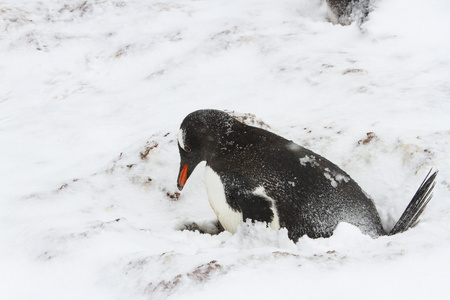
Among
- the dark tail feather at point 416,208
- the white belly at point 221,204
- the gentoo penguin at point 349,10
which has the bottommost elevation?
the white belly at point 221,204

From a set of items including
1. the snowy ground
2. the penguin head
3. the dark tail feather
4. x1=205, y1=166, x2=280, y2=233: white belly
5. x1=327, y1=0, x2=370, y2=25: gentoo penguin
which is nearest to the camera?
the snowy ground

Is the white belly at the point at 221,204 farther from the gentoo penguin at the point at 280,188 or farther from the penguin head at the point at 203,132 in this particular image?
the penguin head at the point at 203,132

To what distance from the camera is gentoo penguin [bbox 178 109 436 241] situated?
2082 mm

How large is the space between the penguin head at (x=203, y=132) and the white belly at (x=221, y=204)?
5.3 inches

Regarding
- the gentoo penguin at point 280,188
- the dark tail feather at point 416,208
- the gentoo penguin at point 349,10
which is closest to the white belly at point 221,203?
the gentoo penguin at point 280,188

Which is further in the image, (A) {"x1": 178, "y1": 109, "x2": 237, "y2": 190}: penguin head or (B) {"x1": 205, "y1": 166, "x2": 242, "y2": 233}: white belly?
(A) {"x1": 178, "y1": 109, "x2": 237, "y2": 190}: penguin head

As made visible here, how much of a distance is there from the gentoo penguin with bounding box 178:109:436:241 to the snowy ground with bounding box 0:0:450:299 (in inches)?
4.0

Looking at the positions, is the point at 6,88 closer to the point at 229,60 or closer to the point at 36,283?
the point at 229,60

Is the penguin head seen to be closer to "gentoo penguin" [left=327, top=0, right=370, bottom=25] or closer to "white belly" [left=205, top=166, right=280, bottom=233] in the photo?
"white belly" [left=205, top=166, right=280, bottom=233]

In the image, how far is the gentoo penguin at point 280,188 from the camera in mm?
2082

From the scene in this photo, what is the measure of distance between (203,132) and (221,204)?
0.44 meters

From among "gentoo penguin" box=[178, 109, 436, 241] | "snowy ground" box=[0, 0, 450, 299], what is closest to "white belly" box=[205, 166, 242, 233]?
"gentoo penguin" box=[178, 109, 436, 241]

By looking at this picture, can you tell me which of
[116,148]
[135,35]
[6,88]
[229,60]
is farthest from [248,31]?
[6,88]

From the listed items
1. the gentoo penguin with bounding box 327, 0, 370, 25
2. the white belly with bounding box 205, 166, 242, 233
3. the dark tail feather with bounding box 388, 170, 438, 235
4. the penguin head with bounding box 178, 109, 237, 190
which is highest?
the gentoo penguin with bounding box 327, 0, 370, 25
